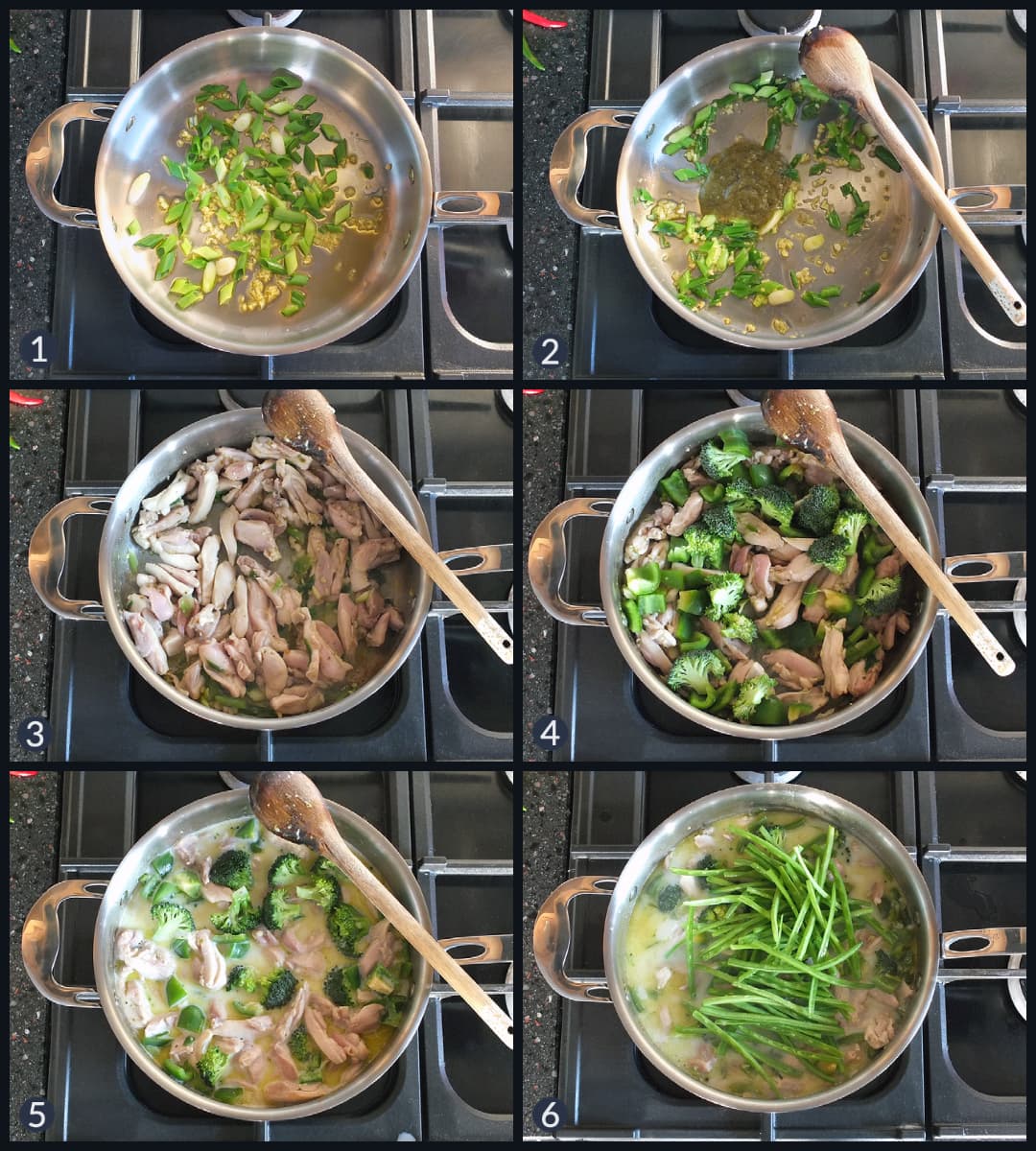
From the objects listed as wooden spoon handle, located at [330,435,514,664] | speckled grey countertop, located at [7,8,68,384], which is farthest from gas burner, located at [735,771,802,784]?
speckled grey countertop, located at [7,8,68,384]

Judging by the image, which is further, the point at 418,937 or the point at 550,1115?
the point at 550,1115

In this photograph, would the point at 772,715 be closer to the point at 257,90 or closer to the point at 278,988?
the point at 278,988

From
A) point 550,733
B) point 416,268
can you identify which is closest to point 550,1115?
point 550,733

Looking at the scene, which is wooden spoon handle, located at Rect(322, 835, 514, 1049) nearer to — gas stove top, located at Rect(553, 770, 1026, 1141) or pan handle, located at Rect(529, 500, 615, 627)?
gas stove top, located at Rect(553, 770, 1026, 1141)

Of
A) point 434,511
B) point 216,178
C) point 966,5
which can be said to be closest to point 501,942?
point 434,511

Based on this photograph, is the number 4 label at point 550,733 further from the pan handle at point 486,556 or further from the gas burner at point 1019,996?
the gas burner at point 1019,996

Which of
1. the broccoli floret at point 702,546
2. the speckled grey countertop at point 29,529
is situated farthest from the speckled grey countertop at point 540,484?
the speckled grey countertop at point 29,529

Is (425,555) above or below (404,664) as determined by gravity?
above
